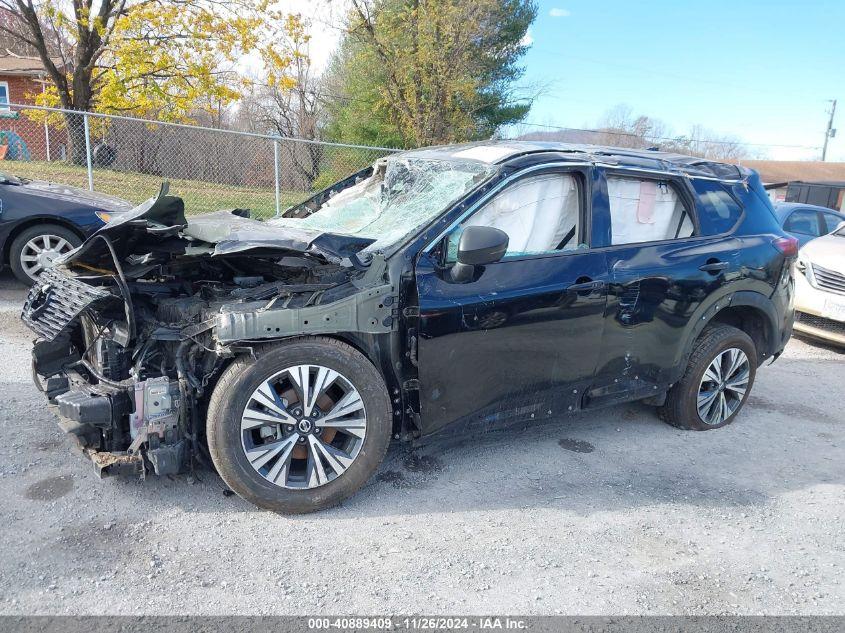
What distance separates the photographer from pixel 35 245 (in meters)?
7.07

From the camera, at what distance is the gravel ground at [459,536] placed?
8.77 ft

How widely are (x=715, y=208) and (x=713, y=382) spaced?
124cm

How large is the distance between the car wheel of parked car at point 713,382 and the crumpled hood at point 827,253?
3.68 metres

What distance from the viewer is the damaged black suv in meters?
3.11

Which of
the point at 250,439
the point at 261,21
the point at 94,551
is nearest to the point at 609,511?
the point at 250,439

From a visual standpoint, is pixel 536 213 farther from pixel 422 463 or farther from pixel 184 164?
pixel 184 164

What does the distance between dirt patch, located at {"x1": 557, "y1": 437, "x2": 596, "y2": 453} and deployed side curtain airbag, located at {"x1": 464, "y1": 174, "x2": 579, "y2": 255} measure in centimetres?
136

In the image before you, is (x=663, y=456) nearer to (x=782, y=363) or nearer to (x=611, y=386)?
(x=611, y=386)

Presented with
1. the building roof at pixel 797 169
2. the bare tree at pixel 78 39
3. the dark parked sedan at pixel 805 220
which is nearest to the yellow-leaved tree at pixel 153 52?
the bare tree at pixel 78 39

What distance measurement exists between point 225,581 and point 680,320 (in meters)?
3.11

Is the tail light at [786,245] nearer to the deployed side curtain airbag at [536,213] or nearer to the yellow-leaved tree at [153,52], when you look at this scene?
the deployed side curtain airbag at [536,213]

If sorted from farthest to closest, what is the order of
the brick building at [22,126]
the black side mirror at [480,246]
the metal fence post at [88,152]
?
the brick building at [22,126] < the metal fence post at [88,152] < the black side mirror at [480,246]

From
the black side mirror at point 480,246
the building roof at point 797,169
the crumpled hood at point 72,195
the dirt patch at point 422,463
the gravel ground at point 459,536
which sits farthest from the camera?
the building roof at point 797,169

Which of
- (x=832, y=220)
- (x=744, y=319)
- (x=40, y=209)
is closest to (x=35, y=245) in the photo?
(x=40, y=209)
